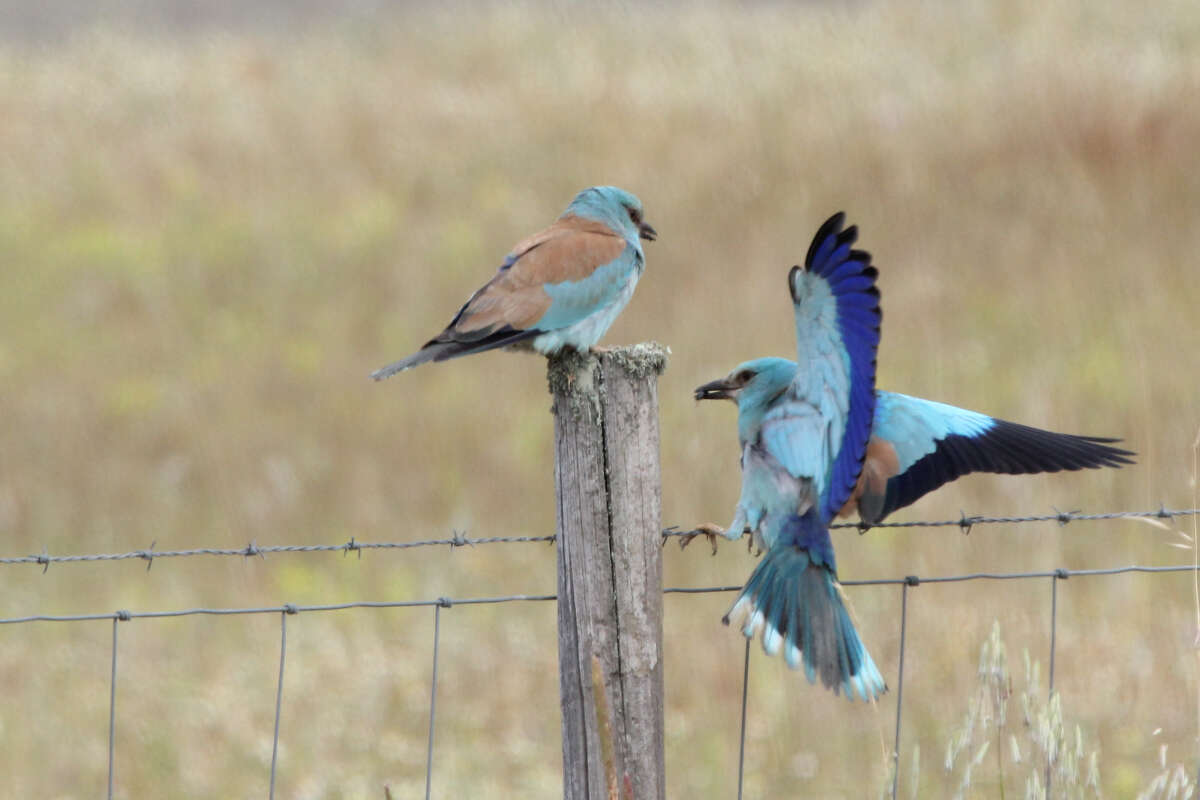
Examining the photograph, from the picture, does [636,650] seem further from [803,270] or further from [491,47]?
[491,47]

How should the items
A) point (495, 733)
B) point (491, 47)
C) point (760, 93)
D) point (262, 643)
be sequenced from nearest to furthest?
1. point (495, 733)
2. point (262, 643)
3. point (760, 93)
4. point (491, 47)

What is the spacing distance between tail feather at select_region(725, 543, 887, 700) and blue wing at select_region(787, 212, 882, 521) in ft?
0.52

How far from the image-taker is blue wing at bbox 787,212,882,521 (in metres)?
3.26

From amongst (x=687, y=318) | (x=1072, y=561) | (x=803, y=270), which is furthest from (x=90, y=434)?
(x=803, y=270)

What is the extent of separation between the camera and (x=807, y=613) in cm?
360

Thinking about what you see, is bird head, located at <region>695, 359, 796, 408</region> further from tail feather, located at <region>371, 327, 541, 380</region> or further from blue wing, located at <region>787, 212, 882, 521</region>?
tail feather, located at <region>371, 327, 541, 380</region>

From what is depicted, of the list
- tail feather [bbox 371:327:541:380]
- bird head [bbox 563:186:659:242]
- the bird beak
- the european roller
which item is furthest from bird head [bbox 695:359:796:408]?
bird head [bbox 563:186:659:242]

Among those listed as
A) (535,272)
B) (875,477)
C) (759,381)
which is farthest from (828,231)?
(535,272)

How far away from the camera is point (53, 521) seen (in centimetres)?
772

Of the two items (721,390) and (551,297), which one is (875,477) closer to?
(721,390)

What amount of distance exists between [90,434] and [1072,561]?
18.3 feet

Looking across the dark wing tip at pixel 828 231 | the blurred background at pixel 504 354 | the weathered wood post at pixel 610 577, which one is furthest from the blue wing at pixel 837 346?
the blurred background at pixel 504 354

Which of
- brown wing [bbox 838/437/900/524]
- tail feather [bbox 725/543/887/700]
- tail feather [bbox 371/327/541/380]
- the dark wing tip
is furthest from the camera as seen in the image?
brown wing [bbox 838/437/900/524]

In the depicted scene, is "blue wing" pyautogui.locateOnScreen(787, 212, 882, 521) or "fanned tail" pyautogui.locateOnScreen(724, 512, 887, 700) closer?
"blue wing" pyautogui.locateOnScreen(787, 212, 882, 521)
